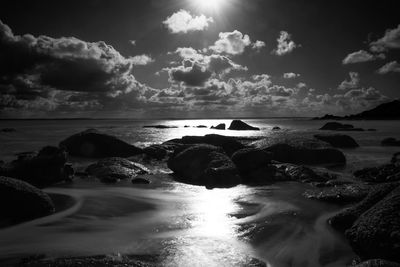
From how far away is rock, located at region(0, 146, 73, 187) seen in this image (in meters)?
13.1

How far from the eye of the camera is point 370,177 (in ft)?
45.9

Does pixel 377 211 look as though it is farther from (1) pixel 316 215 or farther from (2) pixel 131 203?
(2) pixel 131 203

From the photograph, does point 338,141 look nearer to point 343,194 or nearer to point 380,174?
point 380,174

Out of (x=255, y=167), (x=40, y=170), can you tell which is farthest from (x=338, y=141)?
(x=40, y=170)

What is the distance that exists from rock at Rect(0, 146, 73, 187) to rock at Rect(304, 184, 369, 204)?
9.73 metres

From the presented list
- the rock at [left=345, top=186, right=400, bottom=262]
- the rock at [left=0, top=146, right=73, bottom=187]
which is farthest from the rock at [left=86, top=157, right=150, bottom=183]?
the rock at [left=345, top=186, right=400, bottom=262]

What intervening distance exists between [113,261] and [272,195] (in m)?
6.88

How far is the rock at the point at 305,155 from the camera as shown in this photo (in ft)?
62.3

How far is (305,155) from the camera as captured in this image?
19.1m

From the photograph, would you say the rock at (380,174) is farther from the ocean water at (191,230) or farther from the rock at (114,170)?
the rock at (114,170)

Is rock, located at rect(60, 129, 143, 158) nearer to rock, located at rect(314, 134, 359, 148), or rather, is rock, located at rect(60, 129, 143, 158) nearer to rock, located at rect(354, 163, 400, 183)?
rock, located at rect(354, 163, 400, 183)

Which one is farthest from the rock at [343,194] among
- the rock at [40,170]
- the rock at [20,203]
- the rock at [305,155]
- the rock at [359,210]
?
the rock at [40,170]

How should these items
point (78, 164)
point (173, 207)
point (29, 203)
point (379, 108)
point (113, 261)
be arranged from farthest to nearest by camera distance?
point (379, 108), point (78, 164), point (173, 207), point (29, 203), point (113, 261)

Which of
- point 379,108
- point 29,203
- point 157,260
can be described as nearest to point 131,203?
point 29,203
